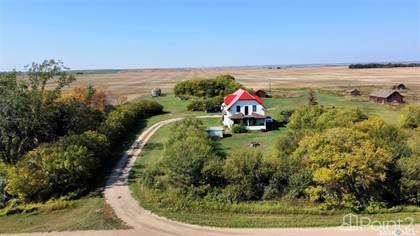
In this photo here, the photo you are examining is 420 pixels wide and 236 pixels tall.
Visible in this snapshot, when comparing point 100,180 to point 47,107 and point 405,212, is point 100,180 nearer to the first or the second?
A: point 47,107

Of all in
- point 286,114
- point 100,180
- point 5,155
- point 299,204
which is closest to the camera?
point 299,204

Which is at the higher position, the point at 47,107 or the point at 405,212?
the point at 47,107

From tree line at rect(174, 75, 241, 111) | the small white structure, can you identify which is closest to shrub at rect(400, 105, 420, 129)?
the small white structure

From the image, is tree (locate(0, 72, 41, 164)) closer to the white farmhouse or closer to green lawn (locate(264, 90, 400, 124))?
the white farmhouse

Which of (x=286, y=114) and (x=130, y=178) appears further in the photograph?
(x=286, y=114)

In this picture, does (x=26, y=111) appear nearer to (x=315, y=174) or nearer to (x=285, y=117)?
(x=315, y=174)

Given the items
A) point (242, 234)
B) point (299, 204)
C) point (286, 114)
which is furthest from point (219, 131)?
point (242, 234)

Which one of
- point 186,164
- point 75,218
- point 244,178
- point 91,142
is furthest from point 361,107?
point 75,218

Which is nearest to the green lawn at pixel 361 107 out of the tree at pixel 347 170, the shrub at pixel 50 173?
the tree at pixel 347 170
